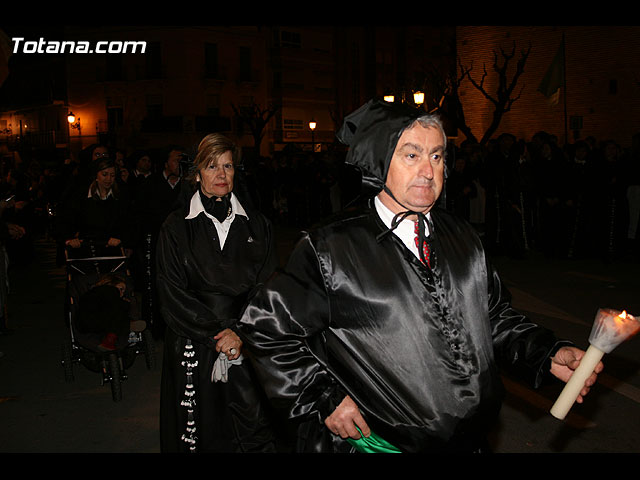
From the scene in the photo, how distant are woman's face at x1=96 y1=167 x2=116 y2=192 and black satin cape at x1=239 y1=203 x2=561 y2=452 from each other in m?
5.39

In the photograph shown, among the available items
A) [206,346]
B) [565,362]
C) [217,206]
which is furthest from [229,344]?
[565,362]

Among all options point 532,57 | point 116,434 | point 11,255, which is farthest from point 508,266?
point 532,57

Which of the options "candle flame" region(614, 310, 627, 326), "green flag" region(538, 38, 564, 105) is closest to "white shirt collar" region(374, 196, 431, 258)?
"candle flame" region(614, 310, 627, 326)

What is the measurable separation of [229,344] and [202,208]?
0.91 meters

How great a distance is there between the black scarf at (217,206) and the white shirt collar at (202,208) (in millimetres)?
20

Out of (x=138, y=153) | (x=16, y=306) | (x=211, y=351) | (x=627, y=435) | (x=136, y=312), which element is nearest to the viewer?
(x=211, y=351)

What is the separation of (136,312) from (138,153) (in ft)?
18.2

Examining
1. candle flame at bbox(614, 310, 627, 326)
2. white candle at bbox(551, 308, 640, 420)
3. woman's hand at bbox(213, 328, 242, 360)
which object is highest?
candle flame at bbox(614, 310, 627, 326)

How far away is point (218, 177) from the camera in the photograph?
14.8 feet

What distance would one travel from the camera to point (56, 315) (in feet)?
33.4

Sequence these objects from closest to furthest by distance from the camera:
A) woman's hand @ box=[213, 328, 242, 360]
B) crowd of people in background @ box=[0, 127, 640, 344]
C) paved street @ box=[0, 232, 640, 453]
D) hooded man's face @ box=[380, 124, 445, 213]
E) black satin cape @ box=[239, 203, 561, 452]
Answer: black satin cape @ box=[239, 203, 561, 452] → hooded man's face @ box=[380, 124, 445, 213] → woman's hand @ box=[213, 328, 242, 360] → paved street @ box=[0, 232, 640, 453] → crowd of people in background @ box=[0, 127, 640, 344]

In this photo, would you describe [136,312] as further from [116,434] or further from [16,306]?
[16,306]

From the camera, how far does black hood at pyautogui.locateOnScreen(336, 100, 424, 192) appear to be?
2.77 m

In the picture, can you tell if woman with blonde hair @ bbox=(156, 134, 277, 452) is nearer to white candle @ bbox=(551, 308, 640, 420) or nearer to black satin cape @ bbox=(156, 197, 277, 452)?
black satin cape @ bbox=(156, 197, 277, 452)
